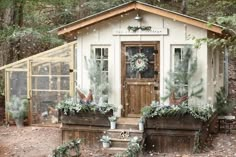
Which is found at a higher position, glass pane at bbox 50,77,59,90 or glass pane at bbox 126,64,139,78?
glass pane at bbox 126,64,139,78

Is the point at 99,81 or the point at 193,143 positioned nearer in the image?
the point at 193,143

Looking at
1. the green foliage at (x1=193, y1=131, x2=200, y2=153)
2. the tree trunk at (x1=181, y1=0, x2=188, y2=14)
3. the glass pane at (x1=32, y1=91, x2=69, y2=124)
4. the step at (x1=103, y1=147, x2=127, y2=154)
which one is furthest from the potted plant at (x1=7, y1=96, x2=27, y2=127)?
the tree trunk at (x1=181, y1=0, x2=188, y2=14)

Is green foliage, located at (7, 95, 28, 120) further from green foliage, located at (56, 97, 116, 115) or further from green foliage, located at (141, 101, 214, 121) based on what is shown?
green foliage, located at (141, 101, 214, 121)

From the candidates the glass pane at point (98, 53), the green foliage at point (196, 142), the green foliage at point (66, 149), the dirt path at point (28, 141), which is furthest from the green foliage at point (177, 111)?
the dirt path at point (28, 141)

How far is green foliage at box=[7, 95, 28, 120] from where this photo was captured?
13.4m

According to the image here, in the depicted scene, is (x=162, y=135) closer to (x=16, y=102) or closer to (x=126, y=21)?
(x=126, y=21)

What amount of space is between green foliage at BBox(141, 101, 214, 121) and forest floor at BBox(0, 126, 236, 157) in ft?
2.88

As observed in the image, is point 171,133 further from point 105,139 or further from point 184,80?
point 105,139

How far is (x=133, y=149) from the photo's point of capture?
9188 millimetres

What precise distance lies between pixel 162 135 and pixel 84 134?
205 cm

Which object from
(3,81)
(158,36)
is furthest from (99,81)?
(3,81)

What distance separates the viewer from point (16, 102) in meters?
13.5

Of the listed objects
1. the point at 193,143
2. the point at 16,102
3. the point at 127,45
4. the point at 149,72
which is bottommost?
the point at 193,143

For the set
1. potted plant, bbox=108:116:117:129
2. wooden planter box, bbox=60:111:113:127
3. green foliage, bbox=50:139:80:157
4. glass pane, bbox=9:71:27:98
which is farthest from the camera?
glass pane, bbox=9:71:27:98
